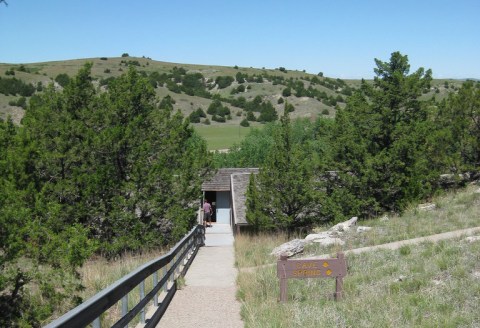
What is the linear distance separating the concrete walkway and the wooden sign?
101 centimetres

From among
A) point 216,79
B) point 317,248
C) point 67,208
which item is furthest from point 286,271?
point 216,79

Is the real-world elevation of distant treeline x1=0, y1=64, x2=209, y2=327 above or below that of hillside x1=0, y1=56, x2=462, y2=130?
below

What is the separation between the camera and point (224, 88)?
12619cm

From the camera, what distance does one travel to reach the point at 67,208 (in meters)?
21.0

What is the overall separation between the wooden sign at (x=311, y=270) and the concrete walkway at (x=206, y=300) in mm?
1013

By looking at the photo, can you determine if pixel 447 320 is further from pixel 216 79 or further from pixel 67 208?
pixel 216 79

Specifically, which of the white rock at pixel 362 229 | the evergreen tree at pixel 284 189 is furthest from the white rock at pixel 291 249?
the evergreen tree at pixel 284 189

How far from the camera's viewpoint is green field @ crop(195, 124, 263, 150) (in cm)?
8312

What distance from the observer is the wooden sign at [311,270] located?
376 inches

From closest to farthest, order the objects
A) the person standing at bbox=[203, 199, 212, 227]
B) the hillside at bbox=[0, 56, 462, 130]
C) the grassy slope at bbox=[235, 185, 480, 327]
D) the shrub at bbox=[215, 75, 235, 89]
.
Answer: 1. the grassy slope at bbox=[235, 185, 480, 327]
2. the person standing at bbox=[203, 199, 212, 227]
3. the hillside at bbox=[0, 56, 462, 130]
4. the shrub at bbox=[215, 75, 235, 89]

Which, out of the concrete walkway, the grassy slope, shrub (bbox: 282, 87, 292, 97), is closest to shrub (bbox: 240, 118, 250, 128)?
shrub (bbox: 282, 87, 292, 97)

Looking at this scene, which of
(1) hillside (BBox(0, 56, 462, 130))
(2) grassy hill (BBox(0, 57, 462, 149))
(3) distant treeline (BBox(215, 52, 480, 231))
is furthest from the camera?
(1) hillside (BBox(0, 56, 462, 130))

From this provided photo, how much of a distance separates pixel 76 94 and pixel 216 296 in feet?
51.3

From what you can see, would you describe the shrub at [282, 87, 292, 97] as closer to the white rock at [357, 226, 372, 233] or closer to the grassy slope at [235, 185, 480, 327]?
the white rock at [357, 226, 372, 233]
